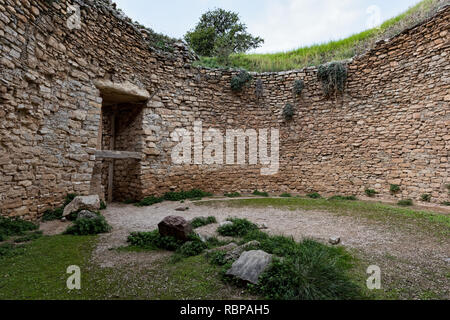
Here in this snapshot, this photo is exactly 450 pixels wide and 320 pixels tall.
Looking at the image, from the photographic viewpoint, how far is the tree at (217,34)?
18.2 meters

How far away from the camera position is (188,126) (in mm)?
9125

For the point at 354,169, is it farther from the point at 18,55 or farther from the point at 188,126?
the point at 18,55

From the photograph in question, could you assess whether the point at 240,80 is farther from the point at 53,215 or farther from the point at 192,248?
the point at 192,248

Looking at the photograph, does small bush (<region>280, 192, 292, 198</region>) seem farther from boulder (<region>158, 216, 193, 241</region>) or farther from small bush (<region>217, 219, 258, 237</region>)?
boulder (<region>158, 216, 193, 241</region>)

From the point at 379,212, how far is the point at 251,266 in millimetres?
5030

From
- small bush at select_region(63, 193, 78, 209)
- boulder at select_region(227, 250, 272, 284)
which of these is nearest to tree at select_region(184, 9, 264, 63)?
small bush at select_region(63, 193, 78, 209)

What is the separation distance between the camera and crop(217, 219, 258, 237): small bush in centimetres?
428

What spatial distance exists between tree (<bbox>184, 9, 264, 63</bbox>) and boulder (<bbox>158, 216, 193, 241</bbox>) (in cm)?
1560

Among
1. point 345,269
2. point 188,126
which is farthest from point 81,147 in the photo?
point 345,269

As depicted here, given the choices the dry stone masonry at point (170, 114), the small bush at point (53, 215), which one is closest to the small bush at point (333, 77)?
the dry stone masonry at point (170, 114)

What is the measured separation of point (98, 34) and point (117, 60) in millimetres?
801

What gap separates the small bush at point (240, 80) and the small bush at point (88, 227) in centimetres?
724

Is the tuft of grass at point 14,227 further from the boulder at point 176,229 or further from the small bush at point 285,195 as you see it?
the small bush at point 285,195
